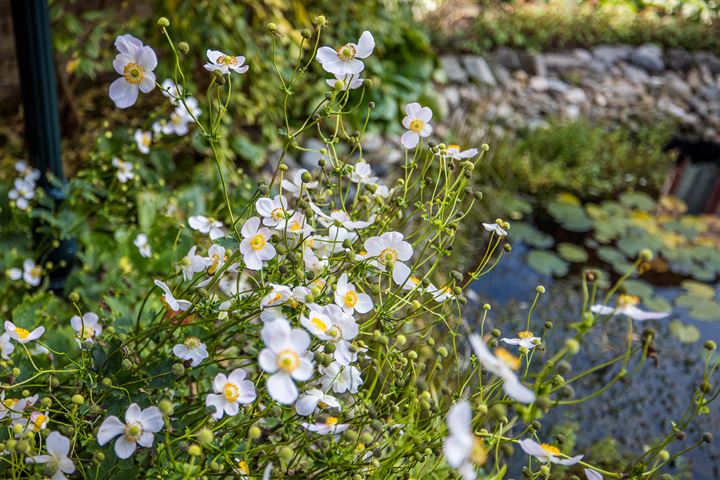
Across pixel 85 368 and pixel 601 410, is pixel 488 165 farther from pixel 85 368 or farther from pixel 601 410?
pixel 85 368

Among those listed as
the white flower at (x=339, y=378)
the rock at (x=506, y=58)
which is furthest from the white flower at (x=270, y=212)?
the rock at (x=506, y=58)

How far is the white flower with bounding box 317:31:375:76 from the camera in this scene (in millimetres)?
1006

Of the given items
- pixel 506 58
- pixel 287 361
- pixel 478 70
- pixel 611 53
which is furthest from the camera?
pixel 611 53

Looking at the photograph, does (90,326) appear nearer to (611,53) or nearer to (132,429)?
(132,429)

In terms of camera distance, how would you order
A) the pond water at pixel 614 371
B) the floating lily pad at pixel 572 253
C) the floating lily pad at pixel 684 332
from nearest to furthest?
the pond water at pixel 614 371 < the floating lily pad at pixel 684 332 < the floating lily pad at pixel 572 253

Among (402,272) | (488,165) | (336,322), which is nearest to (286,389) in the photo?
(336,322)

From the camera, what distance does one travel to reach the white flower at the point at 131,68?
98 cm

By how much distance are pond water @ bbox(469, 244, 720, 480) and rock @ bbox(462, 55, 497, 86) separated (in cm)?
188

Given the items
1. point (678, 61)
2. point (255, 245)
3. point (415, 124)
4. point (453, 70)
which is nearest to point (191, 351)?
point (255, 245)

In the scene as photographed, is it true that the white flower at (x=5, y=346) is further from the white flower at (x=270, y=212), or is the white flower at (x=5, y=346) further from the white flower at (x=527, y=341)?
the white flower at (x=527, y=341)

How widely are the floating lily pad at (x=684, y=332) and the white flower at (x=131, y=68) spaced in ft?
10.1

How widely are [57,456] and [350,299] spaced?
428 millimetres

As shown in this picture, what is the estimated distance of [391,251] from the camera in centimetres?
99

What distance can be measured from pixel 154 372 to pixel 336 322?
0.33 m
